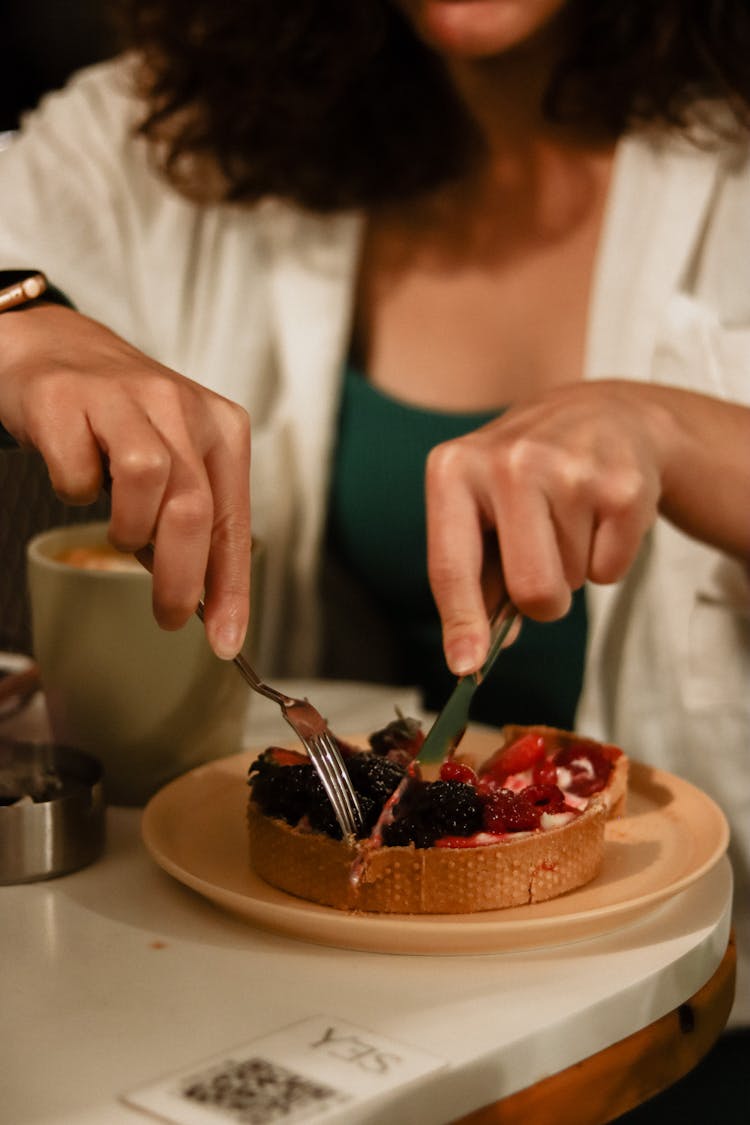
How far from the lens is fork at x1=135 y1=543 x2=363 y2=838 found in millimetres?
701

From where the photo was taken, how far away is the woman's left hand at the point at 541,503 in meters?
0.77

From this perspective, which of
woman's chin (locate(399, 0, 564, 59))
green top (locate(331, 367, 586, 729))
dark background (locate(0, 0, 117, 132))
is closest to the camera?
woman's chin (locate(399, 0, 564, 59))

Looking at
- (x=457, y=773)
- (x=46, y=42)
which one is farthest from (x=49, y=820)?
(x=46, y=42)

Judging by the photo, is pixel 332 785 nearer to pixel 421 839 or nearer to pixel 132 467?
pixel 421 839

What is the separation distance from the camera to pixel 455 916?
681 millimetres

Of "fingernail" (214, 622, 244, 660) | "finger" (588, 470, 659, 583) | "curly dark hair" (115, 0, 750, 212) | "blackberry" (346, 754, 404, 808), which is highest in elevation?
"curly dark hair" (115, 0, 750, 212)

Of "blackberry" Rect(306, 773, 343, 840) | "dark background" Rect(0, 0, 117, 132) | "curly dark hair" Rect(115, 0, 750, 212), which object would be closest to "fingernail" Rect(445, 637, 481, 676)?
"blackberry" Rect(306, 773, 343, 840)

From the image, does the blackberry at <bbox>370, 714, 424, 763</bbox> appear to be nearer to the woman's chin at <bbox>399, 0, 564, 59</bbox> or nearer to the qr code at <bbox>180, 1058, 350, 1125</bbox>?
the qr code at <bbox>180, 1058, 350, 1125</bbox>

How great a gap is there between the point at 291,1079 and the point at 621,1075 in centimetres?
17

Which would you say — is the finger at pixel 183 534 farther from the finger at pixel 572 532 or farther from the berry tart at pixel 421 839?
the finger at pixel 572 532

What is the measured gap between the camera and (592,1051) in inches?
23.7

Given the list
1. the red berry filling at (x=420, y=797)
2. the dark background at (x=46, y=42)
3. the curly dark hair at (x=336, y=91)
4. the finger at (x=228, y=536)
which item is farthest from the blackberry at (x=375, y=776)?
the dark background at (x=46, y=42)

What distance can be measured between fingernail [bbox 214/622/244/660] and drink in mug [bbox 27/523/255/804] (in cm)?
14

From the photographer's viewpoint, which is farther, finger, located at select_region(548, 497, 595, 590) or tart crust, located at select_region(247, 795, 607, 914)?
finger, located at select_region(548, 497, 595, 590)
